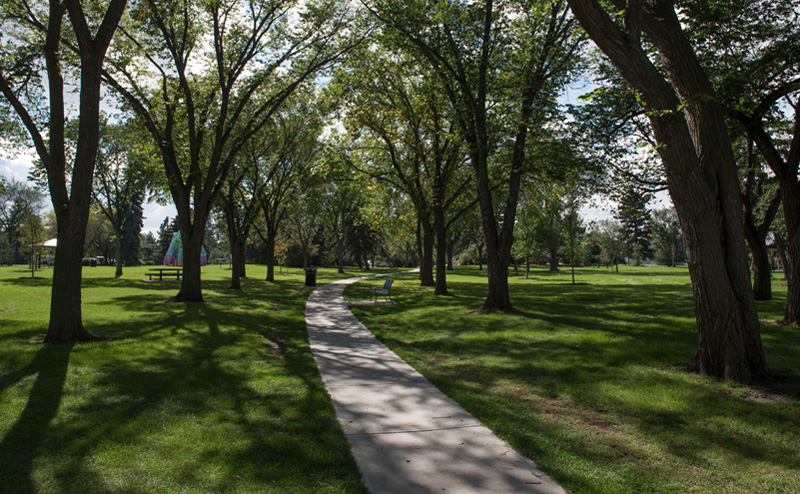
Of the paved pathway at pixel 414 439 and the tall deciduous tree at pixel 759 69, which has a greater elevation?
the tall deciduous tree at pixel 759 69

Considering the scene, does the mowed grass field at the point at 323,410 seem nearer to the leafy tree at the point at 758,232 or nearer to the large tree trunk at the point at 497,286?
the large tree trunk at the point at 497,286

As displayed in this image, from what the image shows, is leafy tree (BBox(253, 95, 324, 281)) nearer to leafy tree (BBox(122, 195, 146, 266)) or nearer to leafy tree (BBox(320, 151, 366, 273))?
leafy tree (BBox(320, 151, 366, 273))

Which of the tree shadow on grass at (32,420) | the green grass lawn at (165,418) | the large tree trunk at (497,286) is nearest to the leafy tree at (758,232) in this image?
the large tree trunk at (497,286)

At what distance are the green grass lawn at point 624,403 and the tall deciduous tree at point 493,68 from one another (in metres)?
4.16

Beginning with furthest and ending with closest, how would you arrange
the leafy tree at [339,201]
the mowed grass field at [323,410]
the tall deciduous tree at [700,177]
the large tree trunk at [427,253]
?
the leafy tree at [339,201] < the large tree trunk at [427,253] < the tall deciduous tree at [700,177] < the mowed grass field at [323,410]

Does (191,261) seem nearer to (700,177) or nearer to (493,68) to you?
(493,68)

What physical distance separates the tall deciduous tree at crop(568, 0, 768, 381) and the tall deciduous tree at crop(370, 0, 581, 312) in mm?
7281

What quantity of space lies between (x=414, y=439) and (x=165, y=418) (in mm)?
2710

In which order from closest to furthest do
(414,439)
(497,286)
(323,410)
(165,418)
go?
(414,439) < (165,418) < (323,410) < (497,286)

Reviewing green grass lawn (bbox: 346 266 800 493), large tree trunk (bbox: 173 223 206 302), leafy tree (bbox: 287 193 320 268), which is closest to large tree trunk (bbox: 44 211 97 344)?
green grass lawn (bbox: 346 266 800 493)

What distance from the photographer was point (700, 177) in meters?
6.18

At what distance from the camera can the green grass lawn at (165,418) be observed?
11.9 feet

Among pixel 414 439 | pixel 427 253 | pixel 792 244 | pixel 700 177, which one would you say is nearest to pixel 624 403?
pixel 414 439

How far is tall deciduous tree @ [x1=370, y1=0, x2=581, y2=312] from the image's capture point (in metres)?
13.9
